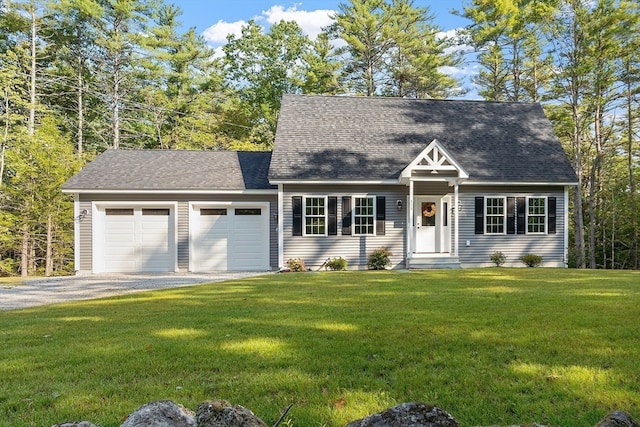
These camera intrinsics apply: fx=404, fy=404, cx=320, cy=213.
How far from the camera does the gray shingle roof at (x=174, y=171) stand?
13.2m

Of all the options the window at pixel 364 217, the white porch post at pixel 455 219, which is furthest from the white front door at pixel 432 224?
the window at pixel 364 217

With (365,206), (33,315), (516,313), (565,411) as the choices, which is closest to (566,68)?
(365,206)

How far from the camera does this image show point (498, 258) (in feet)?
45.4

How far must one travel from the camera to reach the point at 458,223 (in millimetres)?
Answer: 13852

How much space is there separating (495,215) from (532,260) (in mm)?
1925

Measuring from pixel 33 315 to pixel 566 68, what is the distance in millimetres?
21878

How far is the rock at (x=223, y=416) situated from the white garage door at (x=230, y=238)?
A: 12.2 meters

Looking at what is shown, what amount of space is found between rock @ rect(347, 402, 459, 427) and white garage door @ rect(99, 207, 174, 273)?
43.2ft

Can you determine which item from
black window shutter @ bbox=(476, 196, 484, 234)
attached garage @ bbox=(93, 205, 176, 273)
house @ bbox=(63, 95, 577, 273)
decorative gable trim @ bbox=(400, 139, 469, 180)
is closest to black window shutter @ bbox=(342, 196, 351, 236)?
house @ bbox=(63, 95, 577, 273)

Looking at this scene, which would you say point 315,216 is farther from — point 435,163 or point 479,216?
point 479,216

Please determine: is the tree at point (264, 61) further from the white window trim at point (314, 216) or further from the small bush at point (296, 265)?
the small bush at point (296, 265)

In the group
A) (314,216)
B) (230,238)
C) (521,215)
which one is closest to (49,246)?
(230,238)

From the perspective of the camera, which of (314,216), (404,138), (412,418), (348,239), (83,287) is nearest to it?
(412,418)

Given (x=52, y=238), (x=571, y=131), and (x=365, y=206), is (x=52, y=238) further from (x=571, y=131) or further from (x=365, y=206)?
(x=571, y=131)
